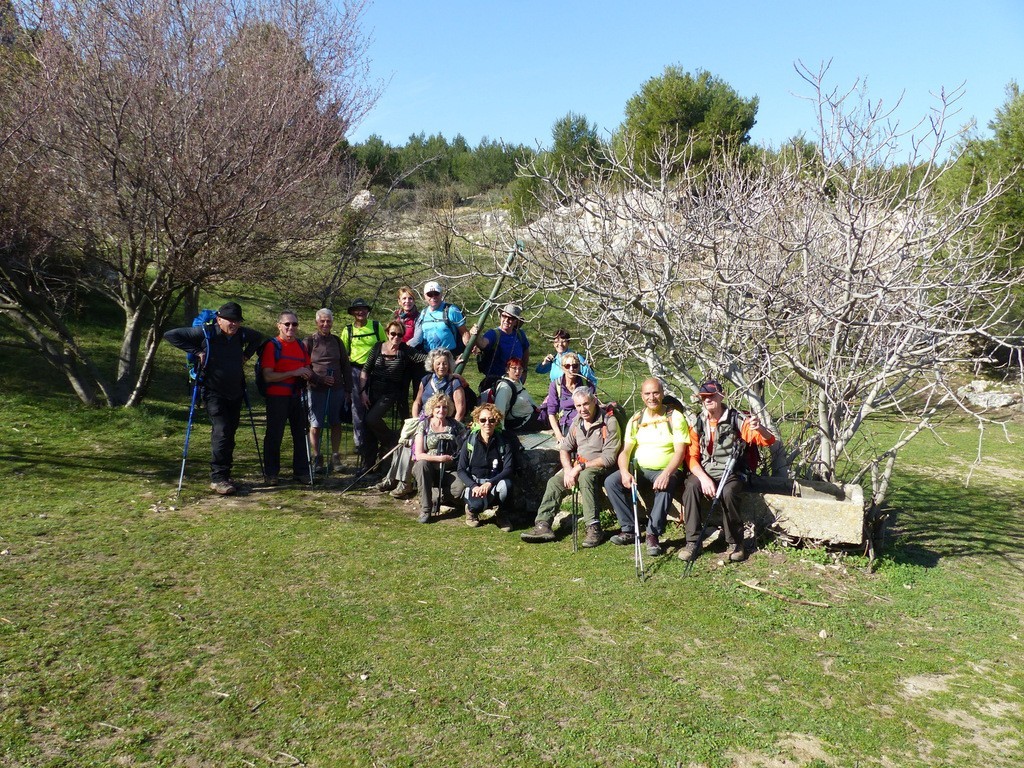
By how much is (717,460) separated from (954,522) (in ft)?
10.2

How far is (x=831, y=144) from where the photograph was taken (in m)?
6.39

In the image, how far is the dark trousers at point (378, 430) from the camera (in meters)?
8.03

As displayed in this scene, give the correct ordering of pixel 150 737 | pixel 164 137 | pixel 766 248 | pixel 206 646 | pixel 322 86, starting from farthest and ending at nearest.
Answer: pixel 322 86 → pixel 164 137 → pixel 766 248 → pixel 206 646 → pixel 150 737

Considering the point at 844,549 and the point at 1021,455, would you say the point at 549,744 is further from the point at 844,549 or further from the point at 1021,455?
the point at 1021,455

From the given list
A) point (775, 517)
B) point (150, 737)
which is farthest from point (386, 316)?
point (150, 737)

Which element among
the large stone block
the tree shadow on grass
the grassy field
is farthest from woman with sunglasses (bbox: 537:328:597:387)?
the tree shadow on grass

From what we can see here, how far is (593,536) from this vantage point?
21.3 ft

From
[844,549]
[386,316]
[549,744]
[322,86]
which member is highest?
[322,86]

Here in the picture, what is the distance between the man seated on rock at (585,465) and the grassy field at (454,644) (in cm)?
21

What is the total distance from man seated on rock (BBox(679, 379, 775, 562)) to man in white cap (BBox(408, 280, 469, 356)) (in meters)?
2.74

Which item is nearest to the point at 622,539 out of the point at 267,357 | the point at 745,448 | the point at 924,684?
the point at 745,448

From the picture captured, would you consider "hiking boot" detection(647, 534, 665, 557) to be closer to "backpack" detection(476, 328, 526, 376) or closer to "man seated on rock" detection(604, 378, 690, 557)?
"man seated on rock" detection(604, 378, 690, 557)

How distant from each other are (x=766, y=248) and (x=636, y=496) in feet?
8.63

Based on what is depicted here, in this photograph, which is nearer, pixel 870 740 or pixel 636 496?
pixel 870 740
